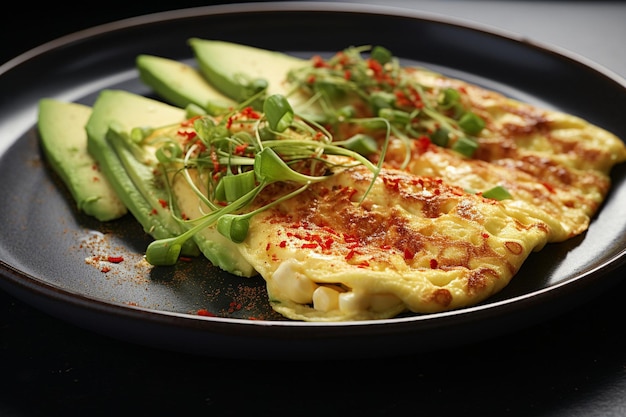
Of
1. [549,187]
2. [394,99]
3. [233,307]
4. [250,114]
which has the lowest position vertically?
[233,307]

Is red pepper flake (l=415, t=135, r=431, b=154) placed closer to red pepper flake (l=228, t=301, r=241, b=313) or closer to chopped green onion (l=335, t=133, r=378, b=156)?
chopped green onion (l=335, t=133, r=378, b=156)

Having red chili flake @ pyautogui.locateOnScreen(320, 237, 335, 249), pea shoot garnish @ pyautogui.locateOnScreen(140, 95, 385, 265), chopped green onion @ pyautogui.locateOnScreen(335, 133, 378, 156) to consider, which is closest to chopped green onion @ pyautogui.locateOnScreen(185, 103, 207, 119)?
pea shoot garnish @ pyautogui.locateOnScreen(140, 95, 385, 265)

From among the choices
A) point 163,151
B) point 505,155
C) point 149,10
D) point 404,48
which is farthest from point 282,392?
point 149,10

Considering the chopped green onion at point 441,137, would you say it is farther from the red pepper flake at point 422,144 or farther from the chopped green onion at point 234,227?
the chopped green onion at point 234,227

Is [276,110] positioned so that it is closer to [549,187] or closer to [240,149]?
[240,149]

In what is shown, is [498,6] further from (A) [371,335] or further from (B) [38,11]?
(A) [371,335]

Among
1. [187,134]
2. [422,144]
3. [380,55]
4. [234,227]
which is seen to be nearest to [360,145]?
[422,144]

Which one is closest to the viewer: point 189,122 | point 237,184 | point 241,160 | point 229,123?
point 237,184
